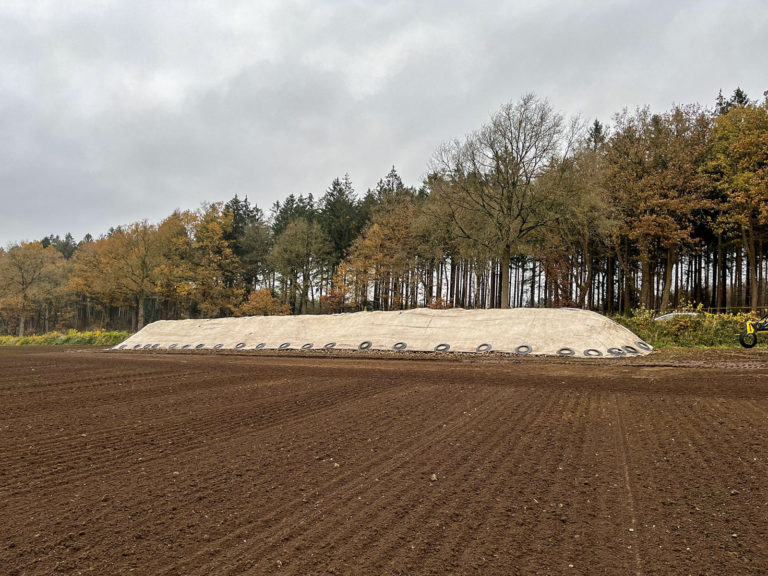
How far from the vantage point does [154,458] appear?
3289 mm

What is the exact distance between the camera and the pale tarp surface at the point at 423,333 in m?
12.8

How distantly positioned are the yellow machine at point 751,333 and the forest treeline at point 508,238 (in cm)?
923

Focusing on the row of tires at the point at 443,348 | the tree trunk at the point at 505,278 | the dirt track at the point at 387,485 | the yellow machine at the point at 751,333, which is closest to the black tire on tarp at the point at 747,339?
the yellow machine at the point at 751,333

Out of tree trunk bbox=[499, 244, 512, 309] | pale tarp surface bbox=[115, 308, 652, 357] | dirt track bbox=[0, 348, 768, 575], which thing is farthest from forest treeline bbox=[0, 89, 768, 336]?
dirt track bbox=[0, 348, 768, 575]

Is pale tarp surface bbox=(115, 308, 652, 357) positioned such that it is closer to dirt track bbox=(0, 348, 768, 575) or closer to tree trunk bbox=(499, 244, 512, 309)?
tree trunk bbox=(499, 244, 512, 309)

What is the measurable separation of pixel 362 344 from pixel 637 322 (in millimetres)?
9966

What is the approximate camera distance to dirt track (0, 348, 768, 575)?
1.95 meters

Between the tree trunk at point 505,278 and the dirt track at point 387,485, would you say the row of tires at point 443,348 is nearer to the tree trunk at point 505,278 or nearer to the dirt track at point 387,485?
the dirt track at point 387,485

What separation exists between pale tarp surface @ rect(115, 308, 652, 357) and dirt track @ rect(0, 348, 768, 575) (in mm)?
7125

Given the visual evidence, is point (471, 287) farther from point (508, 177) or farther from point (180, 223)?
point (180, 223)

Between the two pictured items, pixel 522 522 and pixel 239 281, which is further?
pixel 239 281

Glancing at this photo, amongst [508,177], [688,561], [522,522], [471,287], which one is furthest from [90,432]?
[471,287]

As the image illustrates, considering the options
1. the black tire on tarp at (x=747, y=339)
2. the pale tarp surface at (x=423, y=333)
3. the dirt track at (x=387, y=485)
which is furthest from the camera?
the pale tarp surface at (x=423, y=333)

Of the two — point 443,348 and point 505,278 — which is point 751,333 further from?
point 505,278
